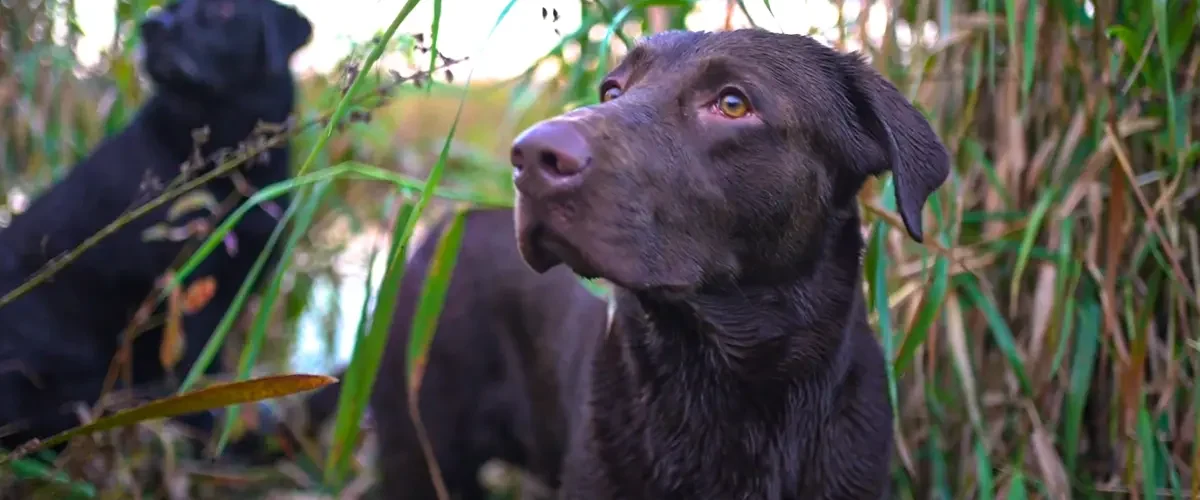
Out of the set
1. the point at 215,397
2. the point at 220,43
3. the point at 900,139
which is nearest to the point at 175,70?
the point at 220,43

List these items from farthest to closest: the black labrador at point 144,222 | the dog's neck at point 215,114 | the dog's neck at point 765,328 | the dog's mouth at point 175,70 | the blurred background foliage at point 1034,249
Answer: the dog's neck at point 215,114 < the dog's mouth at point 175,70 < the black labrador at point 144,222 < the blurred background foliage at point 1034,249 < the dog's neck at point 765,328

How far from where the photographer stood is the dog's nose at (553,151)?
1.42 meters

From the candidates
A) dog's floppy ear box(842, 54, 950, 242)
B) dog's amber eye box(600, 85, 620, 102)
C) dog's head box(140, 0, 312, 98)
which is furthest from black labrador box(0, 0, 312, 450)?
dog's floppy ear box(842, 54, 950, 242)

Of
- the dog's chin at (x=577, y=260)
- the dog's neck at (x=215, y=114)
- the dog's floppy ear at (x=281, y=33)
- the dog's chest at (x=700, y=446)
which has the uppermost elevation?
the dog's floppy ear at (x=281, y=33)

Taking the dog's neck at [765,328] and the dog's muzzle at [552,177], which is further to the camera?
the dog's neck at [765,328]

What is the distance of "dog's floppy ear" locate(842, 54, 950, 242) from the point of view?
1.65 m

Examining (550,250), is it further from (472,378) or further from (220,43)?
(220,43)

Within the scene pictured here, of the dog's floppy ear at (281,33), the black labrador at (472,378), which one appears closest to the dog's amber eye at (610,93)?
the black labrador at (472,378)

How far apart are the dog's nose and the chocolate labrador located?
67 mm

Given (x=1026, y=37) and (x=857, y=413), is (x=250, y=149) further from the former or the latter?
(x=1026, y=37)

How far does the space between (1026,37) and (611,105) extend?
0.98 m

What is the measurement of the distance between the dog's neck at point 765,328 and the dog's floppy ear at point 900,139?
0.51ft

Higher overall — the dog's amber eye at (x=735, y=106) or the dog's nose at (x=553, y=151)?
the dog's amber eye at (x=735, y=106)

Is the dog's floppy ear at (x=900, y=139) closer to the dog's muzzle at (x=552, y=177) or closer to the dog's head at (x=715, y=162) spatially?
the dog's head at (x=715, y=162)
